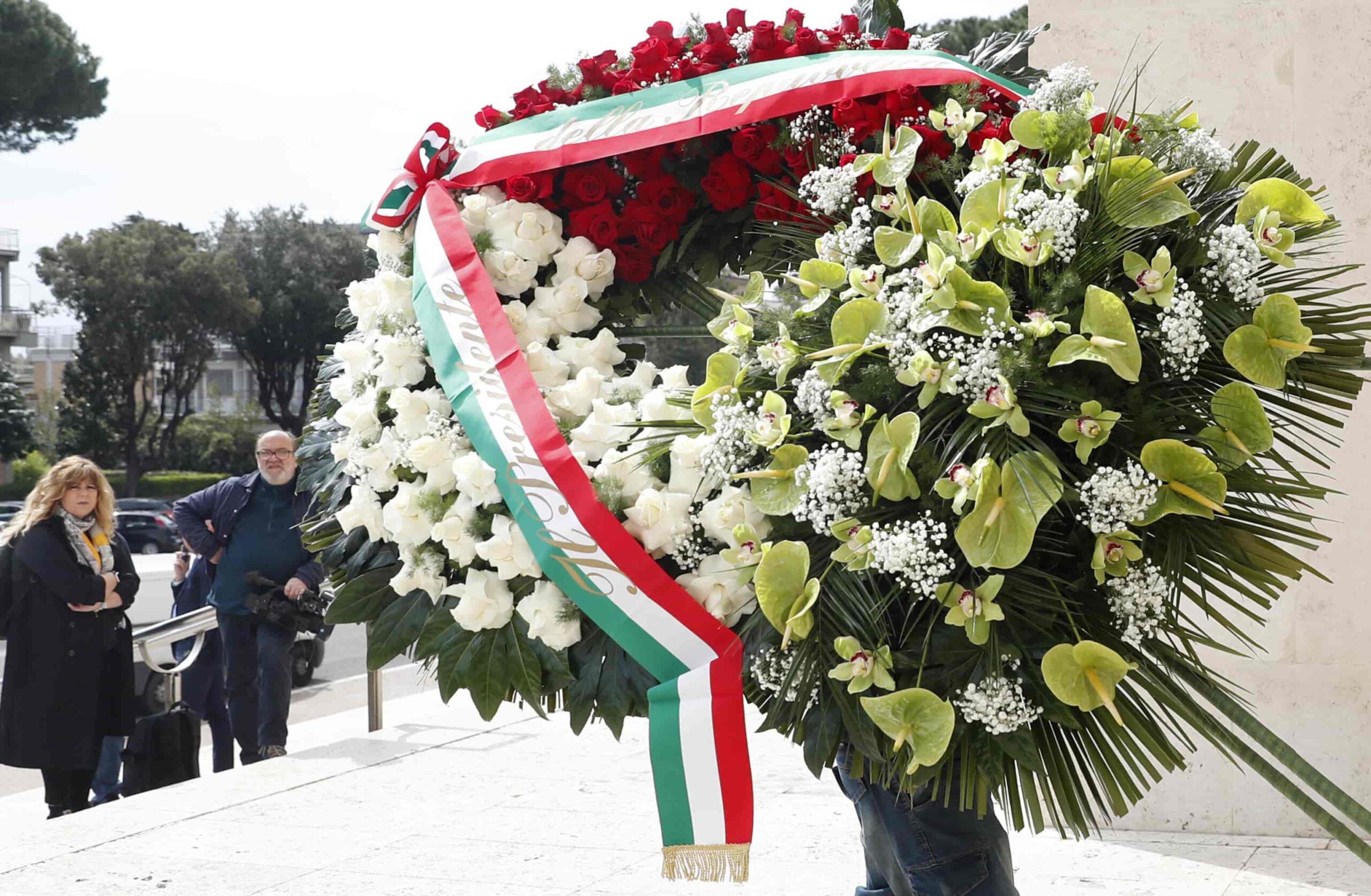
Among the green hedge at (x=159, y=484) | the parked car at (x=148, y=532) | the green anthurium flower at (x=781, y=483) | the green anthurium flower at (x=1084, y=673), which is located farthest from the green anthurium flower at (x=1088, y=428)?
the green hedge at (x=159, y=484)

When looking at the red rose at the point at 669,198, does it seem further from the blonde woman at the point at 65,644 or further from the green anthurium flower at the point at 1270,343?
the blonde woman at the point at 65,644

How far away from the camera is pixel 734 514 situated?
1.83 meters

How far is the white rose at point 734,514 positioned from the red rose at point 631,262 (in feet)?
1.90

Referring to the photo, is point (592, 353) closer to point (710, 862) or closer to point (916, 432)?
point (916, 432)

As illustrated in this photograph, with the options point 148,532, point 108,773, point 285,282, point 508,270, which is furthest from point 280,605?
point 285,282

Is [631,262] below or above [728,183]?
below

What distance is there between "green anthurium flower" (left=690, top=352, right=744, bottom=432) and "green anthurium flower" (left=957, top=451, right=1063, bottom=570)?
1.34 feet

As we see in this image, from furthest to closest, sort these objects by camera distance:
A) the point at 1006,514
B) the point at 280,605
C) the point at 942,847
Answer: the point at 280,605
the point at 942,847
the point at 1006,514

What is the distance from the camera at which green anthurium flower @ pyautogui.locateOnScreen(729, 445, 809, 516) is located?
1.76m

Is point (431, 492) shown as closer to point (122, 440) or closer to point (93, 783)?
point (93, 783)

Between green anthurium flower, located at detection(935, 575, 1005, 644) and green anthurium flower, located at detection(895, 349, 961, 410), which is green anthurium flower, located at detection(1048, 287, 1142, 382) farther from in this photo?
green anthurium flower, located at detection(935, 575, 1005, 644)

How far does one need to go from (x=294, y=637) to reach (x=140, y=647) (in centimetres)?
63

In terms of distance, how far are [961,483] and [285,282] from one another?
3488 centimetres

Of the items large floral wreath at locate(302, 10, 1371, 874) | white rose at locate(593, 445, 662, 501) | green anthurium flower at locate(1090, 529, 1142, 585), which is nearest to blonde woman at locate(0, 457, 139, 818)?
large floral wreath at locate(302, 10, 1371, 874)
